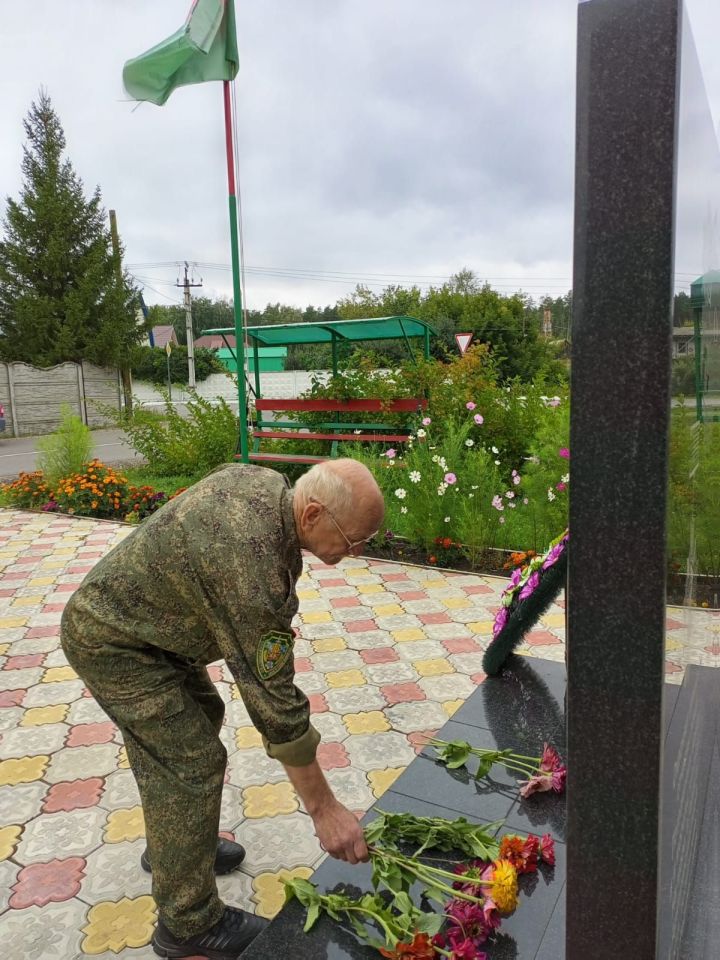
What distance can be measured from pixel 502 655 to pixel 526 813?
39.7 inches

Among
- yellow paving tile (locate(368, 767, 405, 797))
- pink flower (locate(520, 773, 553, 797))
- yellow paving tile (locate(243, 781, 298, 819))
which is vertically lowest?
yellow paving tile (locate(243, 781, 298, 819))

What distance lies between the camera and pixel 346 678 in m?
3.63

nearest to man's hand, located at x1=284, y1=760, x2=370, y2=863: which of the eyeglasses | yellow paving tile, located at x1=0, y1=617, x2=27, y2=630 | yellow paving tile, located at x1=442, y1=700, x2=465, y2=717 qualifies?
the eyeglasses

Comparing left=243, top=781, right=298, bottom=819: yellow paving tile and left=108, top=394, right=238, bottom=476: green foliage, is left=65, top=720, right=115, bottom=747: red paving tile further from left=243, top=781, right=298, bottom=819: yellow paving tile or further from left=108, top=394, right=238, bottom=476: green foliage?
left=108, top=394, right=238, bottom=476: green foliage

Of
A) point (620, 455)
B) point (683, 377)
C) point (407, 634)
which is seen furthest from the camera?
point (407, 634)

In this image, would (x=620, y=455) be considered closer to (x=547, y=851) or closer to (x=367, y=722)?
(x=547, y=851)

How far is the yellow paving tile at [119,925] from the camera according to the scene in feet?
6.32

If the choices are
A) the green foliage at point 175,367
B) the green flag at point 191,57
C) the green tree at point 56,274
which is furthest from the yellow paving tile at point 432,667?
the green foliage at point 175,367

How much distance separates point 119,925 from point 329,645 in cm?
216

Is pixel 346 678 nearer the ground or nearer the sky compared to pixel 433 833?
nearer the ground

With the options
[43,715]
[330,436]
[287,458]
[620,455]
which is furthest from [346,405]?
[620,455]

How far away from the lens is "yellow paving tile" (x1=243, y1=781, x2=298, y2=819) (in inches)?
99.7

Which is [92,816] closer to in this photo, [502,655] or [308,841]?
[308,841]

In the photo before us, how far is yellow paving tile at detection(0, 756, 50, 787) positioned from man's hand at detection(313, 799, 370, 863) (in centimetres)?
175
